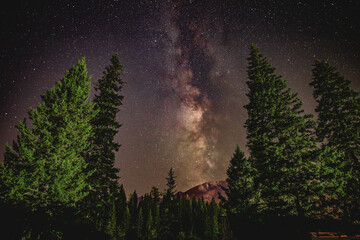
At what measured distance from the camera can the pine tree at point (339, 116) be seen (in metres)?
12.5

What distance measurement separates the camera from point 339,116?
13.8 metres

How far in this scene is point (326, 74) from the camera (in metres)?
15.5

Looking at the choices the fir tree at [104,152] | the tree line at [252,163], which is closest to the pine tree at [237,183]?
the tree line at [252,163]

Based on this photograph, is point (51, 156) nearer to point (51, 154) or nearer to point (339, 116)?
point (51, 154)

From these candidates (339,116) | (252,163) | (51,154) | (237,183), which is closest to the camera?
(51,154)

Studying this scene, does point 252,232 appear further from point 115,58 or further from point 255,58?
point 115,58

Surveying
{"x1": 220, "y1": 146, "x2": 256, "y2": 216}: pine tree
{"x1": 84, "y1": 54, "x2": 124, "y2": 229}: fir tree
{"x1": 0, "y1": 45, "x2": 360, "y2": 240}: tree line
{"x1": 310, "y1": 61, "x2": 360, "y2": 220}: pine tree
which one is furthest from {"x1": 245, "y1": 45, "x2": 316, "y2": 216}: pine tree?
{"x1": 84, "y1": 54, "x2": 124, "y2": 229}: fir tree

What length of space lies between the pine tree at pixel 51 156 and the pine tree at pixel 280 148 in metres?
11.9

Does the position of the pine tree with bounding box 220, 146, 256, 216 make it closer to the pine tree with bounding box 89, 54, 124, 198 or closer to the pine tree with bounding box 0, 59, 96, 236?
the pine tree with bounding box 89, 54, 124, 198

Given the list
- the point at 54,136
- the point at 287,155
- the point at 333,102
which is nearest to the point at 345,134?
the point at 333,102

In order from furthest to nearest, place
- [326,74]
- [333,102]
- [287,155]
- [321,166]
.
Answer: [326,74] < [333,102] < [287,155] < [321,166]

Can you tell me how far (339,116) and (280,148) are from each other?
851 cm

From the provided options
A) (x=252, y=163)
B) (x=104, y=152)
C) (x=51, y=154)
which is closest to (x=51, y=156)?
(x=51, y=154)

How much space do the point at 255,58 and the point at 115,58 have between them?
49.5 ft
